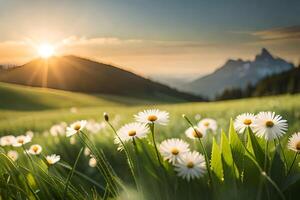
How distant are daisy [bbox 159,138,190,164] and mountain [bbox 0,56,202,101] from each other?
3466 inches

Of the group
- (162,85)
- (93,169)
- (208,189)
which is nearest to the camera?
(208,189)

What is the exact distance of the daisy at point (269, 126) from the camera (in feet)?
4.63

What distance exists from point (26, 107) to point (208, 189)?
59472 mm

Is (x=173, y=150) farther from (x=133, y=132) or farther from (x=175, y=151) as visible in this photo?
(x=133, y=132)

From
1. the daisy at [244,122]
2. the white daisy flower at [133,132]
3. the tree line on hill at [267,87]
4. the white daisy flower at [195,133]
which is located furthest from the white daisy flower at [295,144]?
the tree line on hill at [267,87]

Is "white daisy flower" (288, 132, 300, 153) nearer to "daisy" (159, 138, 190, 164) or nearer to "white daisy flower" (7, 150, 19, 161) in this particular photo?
"daisy" (159, 138, 190, 164)

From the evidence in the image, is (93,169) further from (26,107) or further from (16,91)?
(16,91)

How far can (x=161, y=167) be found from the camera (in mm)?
1475

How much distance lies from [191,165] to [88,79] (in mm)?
109560

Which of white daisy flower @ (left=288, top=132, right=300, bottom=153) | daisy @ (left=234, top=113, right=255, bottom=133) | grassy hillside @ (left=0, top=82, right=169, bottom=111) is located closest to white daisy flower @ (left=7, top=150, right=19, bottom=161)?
daisy @ (left=234, top=113, right=255, bottom=133)

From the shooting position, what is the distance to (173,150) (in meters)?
1.39

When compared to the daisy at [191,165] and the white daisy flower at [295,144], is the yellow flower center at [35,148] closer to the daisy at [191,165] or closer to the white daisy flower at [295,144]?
the daisy at [191,165]

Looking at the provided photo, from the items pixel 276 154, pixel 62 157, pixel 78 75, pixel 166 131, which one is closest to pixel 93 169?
pixel 62 157

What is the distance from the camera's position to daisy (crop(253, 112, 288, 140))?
55.6 inches
